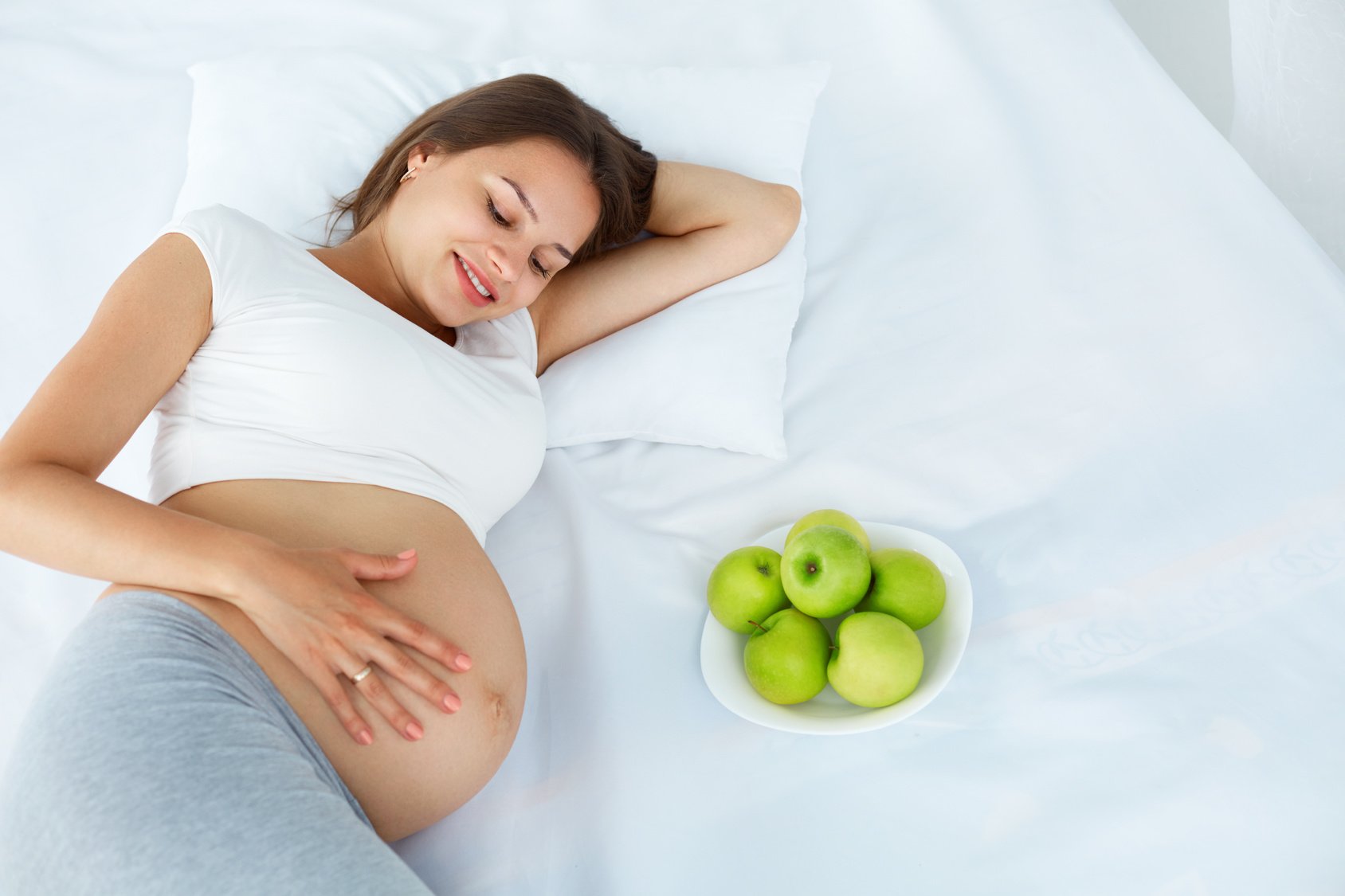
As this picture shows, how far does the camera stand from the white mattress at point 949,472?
3.92ft

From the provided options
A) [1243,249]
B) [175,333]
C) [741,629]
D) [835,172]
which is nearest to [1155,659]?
[741,629]

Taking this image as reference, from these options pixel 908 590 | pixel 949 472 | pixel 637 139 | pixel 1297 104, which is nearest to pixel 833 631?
pixel 908 590

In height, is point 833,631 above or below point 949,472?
below

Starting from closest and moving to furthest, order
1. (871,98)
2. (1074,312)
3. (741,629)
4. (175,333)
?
(175,333) → (741,629) → (1074,312) → (871,98)

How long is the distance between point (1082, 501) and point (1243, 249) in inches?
26.1

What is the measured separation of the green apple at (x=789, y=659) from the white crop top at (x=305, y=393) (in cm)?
45

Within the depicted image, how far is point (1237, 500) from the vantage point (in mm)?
1484

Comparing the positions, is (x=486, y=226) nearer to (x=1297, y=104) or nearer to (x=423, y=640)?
(x=423, y=640)

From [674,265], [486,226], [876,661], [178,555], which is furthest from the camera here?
[674,265]

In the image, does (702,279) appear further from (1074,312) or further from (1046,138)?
(1046,138)

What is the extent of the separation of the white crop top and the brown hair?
1.10 ft

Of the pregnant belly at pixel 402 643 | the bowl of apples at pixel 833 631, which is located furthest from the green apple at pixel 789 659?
the pregnant belly at pixel 402 643

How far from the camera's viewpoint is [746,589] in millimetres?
1351

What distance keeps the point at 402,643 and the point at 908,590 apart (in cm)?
63
